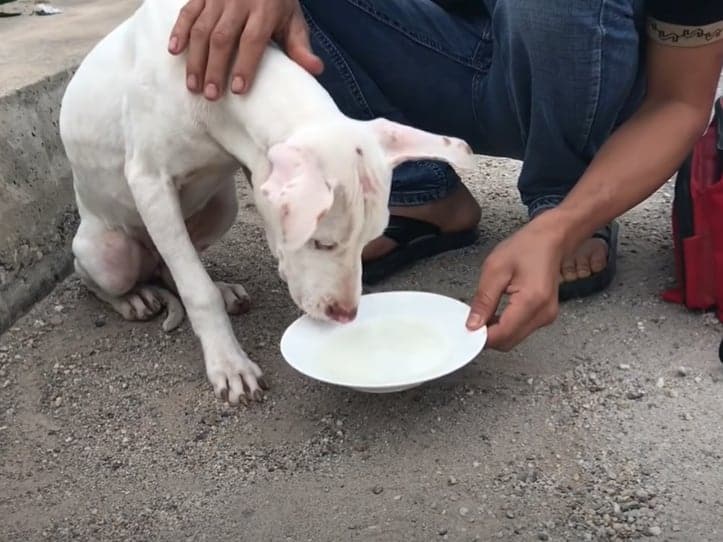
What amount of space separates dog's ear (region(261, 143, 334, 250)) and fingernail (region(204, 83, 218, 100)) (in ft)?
1.27

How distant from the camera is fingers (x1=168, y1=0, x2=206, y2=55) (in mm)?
2115

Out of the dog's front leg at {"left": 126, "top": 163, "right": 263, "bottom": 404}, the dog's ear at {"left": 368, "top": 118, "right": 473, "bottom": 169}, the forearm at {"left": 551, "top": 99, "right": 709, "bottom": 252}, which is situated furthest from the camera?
the dog's front leg at {"left": 126, "top": 163, "right": 263, "bottom": 404}

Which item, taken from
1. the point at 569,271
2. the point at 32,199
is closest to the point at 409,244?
the point at 569,271

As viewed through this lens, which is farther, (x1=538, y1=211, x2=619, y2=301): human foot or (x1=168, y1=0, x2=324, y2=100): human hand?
(x1=538, y1=211, x2=619, y2=301): human foot

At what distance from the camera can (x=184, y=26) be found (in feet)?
6.95

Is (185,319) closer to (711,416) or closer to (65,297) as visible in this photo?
(65,297)

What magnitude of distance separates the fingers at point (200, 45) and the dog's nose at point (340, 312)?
1.89ft

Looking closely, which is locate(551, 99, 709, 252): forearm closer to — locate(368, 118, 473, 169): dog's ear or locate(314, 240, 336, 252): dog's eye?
locate(368, 118, 473, 169): dog's ear

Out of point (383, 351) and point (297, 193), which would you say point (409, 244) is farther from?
Result: point (297, 193)

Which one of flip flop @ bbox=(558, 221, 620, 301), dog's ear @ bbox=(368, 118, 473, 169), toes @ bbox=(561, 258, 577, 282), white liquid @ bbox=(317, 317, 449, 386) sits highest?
dog's ear @ bbox=(368, 118, 473, 169)

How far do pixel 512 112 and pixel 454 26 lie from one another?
335mm

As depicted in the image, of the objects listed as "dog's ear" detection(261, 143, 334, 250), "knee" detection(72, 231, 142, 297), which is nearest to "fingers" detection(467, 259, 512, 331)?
"dog's ear" detection(261, 143, 334, 250)

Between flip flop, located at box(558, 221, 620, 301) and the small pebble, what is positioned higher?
flip flop, located at box(558, 221, 620, 301)

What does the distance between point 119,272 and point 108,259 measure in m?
0.05
